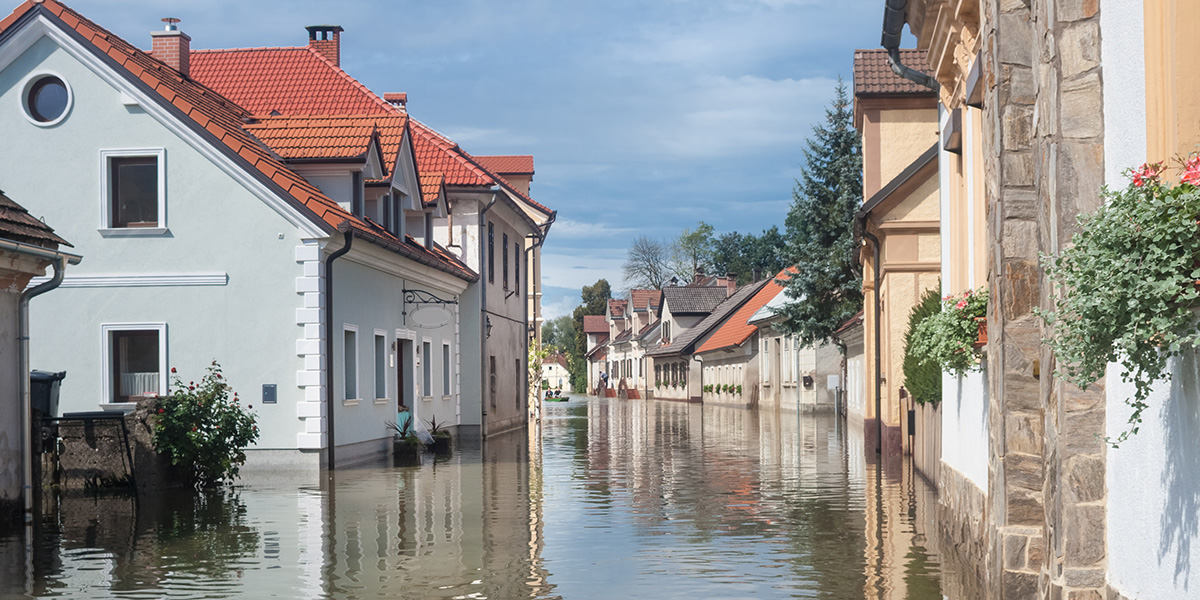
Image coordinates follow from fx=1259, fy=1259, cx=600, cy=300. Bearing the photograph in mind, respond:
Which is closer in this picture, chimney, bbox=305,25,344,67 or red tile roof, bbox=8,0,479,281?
red tile roof, bbox=8,0,479,281

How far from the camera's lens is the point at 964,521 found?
10320 millimetres

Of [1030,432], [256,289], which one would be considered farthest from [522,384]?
[1030,432]

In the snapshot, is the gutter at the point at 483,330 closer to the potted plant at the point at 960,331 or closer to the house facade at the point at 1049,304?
the potted plant at the point at 960,331

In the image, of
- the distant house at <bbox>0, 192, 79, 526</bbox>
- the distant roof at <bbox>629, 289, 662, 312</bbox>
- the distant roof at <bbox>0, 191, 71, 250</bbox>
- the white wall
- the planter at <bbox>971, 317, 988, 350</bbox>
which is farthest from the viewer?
the distant roof at <bbox>629, 289, 662, 312</bbox>

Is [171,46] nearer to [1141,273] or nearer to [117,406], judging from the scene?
[117,406]

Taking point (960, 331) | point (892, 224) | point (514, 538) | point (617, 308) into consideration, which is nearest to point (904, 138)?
point (892, 224)

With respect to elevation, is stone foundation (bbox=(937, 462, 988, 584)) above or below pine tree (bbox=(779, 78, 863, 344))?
below

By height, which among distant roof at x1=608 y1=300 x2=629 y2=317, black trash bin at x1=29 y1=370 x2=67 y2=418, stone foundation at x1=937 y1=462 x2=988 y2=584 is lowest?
stone foundation at x1=937 y1=462 x2=988 y2=584

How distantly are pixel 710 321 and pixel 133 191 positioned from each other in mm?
55545

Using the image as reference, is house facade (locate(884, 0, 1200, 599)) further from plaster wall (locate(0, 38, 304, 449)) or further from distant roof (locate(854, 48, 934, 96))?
distant roof (locate(854, 48, 934, 96))

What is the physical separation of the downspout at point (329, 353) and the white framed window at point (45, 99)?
4.67 metres

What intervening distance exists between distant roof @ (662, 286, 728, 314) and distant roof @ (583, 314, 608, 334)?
154 ft

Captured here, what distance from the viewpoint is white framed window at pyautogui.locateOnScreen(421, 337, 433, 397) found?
27.1 m

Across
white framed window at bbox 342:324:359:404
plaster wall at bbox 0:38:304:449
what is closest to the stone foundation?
plaster wall at bbox 0:38:304:449
